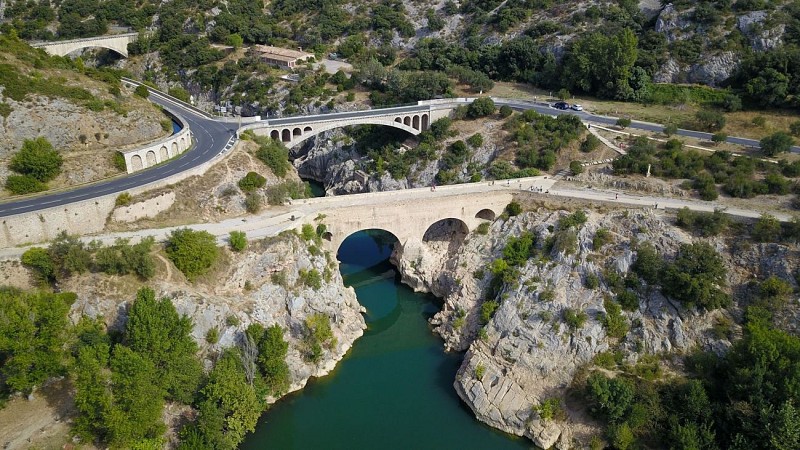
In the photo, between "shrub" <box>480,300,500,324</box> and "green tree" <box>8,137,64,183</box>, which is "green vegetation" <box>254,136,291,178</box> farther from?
"shrub" <box>480,300,500,324</box>

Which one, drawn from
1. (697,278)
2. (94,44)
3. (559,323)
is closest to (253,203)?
(559,323)

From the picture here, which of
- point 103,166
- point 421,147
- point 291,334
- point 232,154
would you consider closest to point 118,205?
point 103,166

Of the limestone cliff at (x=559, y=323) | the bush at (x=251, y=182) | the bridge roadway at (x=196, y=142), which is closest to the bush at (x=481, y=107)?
the bridge roadway at (x=196, y=142)

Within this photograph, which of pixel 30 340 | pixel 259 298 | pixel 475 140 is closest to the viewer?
pixel 30 340

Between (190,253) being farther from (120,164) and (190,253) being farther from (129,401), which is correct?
(120,164)

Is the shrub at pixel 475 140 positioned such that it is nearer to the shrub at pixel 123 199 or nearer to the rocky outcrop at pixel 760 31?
the rocky outcrop at pixel 760 31

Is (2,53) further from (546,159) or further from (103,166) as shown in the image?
(546,159)
